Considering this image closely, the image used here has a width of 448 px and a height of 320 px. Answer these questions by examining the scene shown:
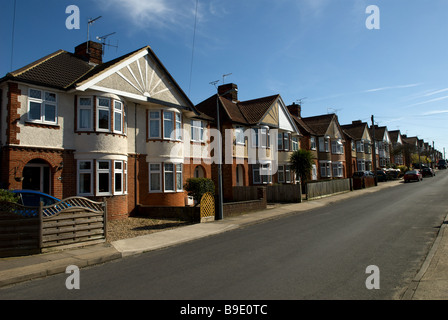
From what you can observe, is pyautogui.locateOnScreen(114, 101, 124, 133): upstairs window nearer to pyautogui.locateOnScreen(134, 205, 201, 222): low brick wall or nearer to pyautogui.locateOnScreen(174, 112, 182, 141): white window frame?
pyautogui.locateOnScreen(174, 112, 182, 141): white window frame

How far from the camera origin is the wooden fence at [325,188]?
24859 mm

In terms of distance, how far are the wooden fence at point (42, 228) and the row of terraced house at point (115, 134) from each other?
5.18m

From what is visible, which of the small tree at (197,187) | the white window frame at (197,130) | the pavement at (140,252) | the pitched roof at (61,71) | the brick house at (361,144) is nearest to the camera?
the pavement at (140,252)

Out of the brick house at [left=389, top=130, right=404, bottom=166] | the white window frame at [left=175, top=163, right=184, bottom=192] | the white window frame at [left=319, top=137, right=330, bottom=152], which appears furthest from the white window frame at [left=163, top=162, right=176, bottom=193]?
the brick house at [left=389, top=130, right=404, bottom=166]

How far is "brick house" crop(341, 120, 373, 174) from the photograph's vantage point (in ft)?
171

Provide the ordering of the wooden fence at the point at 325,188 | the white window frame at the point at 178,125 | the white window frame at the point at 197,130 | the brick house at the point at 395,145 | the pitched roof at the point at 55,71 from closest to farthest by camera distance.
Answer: the pitched roof at the point at 55,71 → the white window frame at the point at 178,125 → the white window frame at the point at 197,130 → the wooden fence at the point at 325,188 → the brick house at the point at 395,145

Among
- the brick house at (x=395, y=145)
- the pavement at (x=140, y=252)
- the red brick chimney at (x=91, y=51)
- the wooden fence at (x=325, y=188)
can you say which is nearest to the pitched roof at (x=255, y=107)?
the wooden fence at (x=325, y=188)

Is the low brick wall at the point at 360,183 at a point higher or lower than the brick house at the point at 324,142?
lower

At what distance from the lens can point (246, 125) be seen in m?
27.9

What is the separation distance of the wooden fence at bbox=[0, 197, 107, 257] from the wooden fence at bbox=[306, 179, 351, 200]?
58.6ft

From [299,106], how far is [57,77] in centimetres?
3232

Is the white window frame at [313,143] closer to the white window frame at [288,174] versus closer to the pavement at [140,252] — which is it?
the white window frame at [288,174]

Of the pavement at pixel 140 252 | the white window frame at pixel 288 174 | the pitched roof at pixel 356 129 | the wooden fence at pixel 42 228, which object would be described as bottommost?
the pavement at pixel 140 252

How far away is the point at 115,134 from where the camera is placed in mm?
16641
